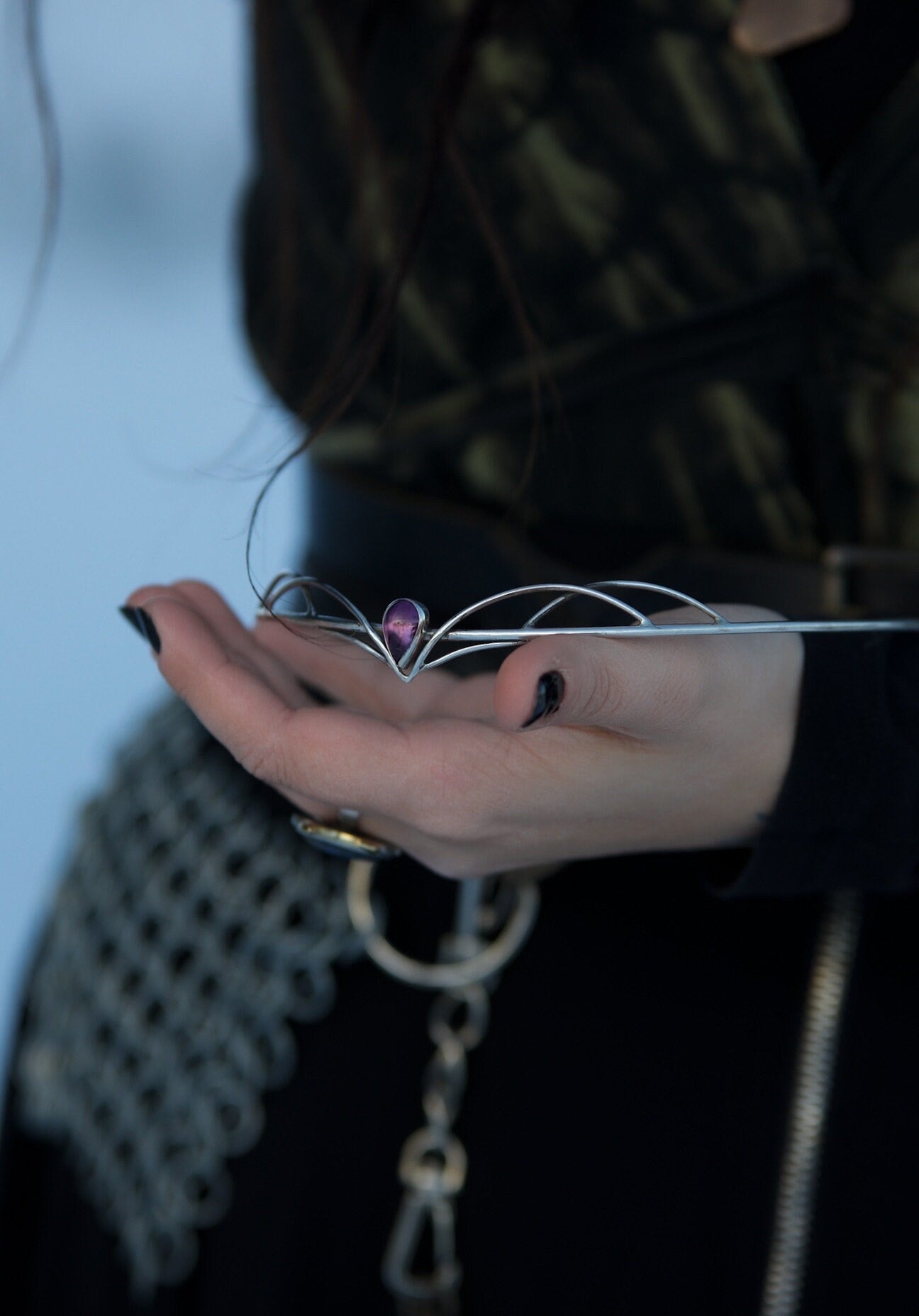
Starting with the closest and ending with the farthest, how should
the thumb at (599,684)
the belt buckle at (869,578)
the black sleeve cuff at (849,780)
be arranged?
the thumb at (599,684) < the black sleeve cuff at (849,780) < the belt buckle at (869,578)

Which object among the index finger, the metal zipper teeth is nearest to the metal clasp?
the metal zipper teeth

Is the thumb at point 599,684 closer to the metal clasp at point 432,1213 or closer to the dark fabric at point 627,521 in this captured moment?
the dark fabric at point 627,521

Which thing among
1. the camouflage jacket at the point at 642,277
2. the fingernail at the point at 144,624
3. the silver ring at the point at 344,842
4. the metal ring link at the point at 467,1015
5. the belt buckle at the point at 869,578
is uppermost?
the camouflage jacket at the point at 642,277

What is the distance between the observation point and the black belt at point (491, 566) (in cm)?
45

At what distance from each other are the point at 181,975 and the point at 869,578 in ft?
1.35

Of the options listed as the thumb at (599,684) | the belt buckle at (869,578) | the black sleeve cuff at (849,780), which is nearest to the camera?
the thumb at (599,684)

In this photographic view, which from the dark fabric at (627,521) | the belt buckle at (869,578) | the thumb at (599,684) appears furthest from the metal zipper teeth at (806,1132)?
the thumb at (599,684)

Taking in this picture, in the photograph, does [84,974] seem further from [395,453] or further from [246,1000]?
[395,453]

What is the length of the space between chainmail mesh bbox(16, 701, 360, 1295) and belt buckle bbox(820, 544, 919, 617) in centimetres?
29

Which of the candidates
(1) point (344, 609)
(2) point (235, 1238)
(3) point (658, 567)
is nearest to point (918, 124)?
(3) point (658, 567)

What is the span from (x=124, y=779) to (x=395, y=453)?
0.25 m

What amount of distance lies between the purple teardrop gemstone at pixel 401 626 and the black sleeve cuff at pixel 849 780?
15 centimetres

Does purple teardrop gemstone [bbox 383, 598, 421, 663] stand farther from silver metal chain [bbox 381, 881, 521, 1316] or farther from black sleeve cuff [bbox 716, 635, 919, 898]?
silver metal chain [bbox 381, 881, 521, 1316]

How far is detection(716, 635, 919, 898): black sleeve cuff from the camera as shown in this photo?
35cm
